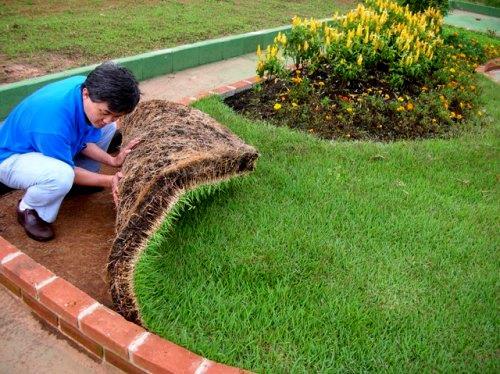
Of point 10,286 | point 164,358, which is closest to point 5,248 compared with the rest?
point 10,286

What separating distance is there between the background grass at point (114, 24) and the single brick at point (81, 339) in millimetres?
3716

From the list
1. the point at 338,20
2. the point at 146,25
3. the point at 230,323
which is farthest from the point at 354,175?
the point at 146,25

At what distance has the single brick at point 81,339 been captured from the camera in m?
2.21

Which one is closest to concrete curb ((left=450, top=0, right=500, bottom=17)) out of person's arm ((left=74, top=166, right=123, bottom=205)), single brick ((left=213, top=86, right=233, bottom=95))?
single brick ((left=213, top=86, right=233, bottom=95))

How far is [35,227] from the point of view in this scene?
281 centimetres

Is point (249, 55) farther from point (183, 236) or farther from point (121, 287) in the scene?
point (121, 287)

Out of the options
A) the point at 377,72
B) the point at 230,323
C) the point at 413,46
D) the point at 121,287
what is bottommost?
the point at 230,323

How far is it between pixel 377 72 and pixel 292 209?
2.65 m

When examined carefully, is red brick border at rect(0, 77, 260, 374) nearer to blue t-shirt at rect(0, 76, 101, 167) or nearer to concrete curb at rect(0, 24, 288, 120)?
blue t-shirt at rect(0, 76, 101, 167)

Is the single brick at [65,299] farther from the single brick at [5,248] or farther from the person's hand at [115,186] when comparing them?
the person's hand at [115,186]

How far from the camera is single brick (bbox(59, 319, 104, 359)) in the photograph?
221 centimetres

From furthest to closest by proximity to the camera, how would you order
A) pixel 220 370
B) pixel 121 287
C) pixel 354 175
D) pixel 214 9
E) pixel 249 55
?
pixel 214 9, pixel 249 55, pixel 354 175, pixel 121 287, pixel 220 370

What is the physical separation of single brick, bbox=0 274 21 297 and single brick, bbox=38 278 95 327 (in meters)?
0.25

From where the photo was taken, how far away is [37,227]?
2.81 metres
